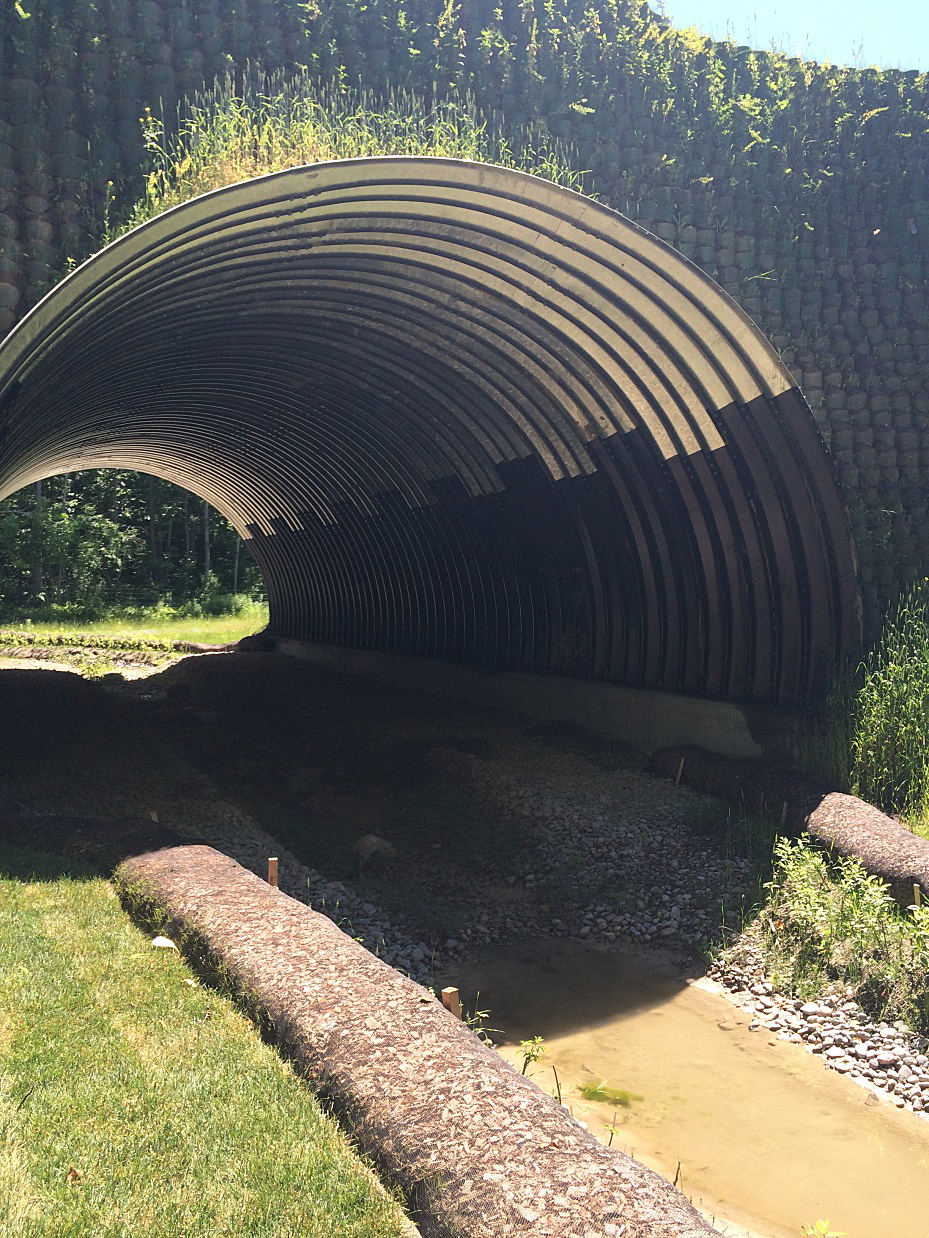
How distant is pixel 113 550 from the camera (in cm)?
4319

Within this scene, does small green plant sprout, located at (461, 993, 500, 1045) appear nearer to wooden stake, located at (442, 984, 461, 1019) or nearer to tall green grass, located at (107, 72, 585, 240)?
wooden stake, located at (442, 984, 461, 1019)

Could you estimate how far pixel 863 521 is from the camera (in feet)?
38.8

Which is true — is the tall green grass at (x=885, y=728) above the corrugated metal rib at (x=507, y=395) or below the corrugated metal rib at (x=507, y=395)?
below

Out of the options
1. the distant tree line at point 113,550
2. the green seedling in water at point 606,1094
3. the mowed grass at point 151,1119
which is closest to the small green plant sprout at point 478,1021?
the green seedling in water at point 606,1094

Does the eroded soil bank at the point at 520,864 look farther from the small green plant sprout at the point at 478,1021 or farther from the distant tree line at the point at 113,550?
the distant tree line at the point at 113,550

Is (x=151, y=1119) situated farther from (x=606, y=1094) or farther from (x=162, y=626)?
(x=162, y=626)

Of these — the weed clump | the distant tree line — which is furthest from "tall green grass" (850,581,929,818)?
the distant tree line

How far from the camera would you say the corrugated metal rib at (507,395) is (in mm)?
9430

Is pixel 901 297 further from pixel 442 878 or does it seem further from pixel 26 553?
pixel 26 553

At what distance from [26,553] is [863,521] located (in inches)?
1376

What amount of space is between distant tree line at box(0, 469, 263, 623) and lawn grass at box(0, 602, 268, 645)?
1388mm

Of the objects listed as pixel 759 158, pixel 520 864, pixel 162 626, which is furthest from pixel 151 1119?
pixel 162 626

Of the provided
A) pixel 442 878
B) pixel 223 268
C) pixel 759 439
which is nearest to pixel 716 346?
pixel 759 439

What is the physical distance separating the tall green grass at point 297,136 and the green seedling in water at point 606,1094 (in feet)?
24.1
